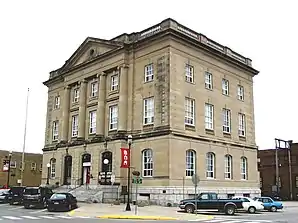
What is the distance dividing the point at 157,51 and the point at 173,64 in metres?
2.54

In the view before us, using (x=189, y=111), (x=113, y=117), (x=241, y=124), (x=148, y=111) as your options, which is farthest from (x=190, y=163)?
(x=241, y=124)

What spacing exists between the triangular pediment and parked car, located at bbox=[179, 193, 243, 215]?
2025 centimetres

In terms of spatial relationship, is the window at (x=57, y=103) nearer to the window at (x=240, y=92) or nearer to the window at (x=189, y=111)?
the window at (x=189, y=111)

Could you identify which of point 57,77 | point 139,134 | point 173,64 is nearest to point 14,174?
point 57,77

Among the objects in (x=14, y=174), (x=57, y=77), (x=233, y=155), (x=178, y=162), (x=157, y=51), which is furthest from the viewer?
(x=14, y=174)

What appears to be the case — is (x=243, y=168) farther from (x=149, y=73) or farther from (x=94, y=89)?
(x=94, y=89)

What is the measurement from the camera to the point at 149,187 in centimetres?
3775

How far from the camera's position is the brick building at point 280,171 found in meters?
68.2

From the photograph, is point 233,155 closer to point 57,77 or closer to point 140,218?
point 140,218

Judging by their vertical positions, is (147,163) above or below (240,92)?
below

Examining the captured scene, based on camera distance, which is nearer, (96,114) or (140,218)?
(140,218)

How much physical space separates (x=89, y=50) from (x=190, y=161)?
18.9 m

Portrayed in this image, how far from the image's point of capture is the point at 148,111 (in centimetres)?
4031

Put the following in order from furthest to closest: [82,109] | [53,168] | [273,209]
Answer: [53,168]
[82,109]
[273,209]
